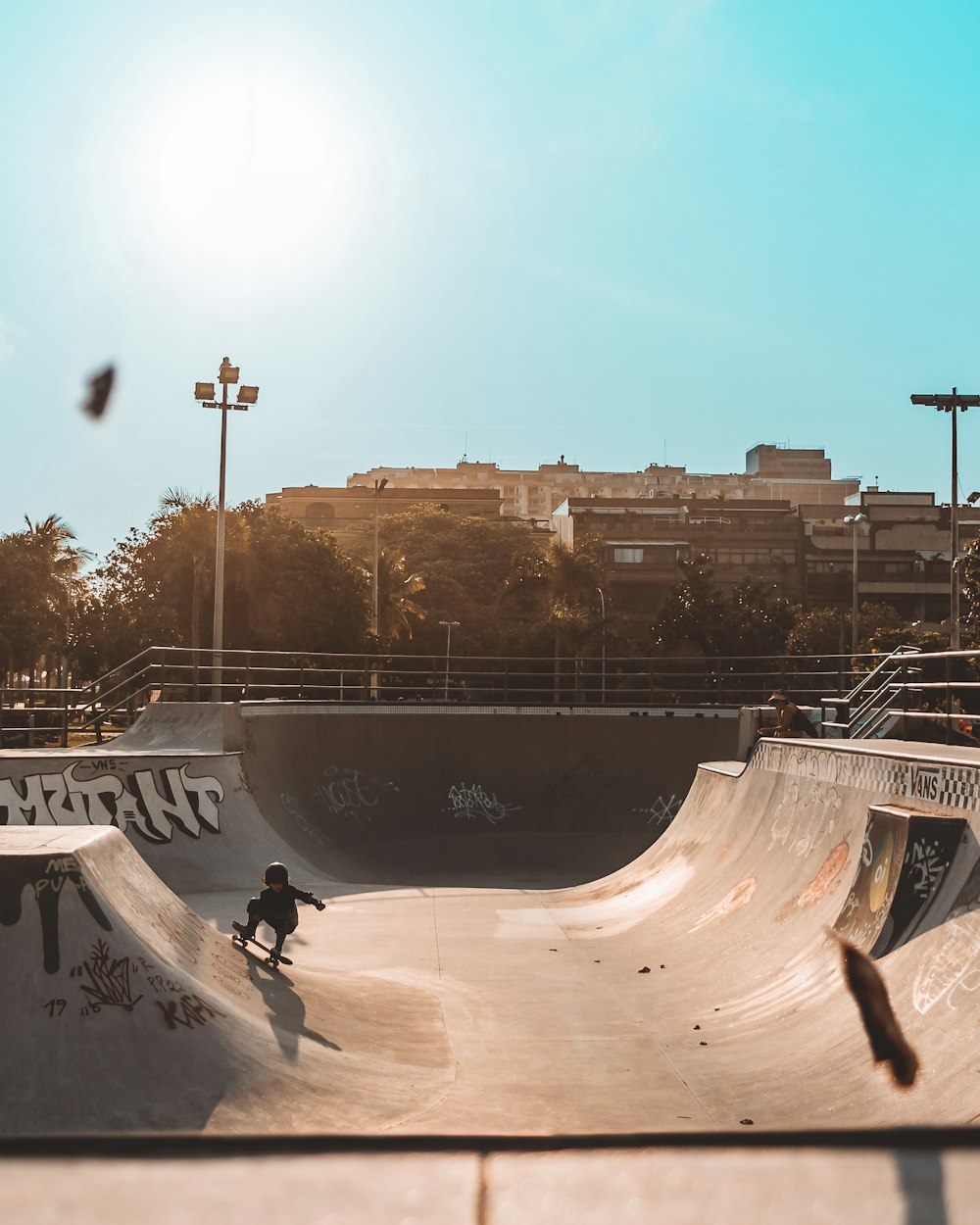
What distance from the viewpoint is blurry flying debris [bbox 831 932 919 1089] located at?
559 cm

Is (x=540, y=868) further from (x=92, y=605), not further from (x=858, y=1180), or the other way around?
(x=92, y=605)

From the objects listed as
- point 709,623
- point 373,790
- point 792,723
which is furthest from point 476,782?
point 709,623

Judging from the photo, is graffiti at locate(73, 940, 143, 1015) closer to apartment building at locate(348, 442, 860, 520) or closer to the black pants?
the black pants

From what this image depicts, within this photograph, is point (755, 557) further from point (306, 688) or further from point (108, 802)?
point (108, 802)

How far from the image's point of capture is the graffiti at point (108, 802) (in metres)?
14.6

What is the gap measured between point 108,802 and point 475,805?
7.75 metres

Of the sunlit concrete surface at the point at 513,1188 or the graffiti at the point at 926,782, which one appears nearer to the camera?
the sunlit concrete surface at the point at 513,1188

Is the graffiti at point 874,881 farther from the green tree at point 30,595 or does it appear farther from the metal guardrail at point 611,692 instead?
the green tree at point 30,595

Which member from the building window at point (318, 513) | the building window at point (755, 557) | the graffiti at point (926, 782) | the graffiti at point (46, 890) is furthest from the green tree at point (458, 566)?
the graffiti at point (46, 890)

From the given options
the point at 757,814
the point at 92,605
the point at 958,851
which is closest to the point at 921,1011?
the point at 958,851

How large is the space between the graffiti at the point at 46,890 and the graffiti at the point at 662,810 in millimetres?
15194

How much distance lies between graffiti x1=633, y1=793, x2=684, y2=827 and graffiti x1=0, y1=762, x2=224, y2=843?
8.36 metres

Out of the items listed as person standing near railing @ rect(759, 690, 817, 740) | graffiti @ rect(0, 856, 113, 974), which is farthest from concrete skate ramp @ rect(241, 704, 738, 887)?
graffiti @ rect(0, 856, 113, 974)

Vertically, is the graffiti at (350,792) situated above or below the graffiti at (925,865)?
below
